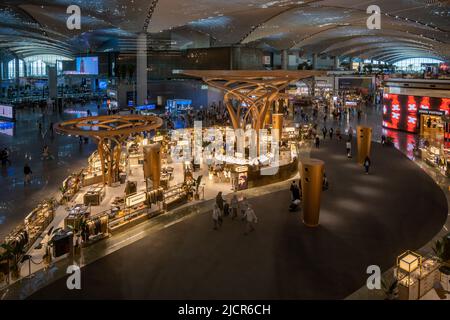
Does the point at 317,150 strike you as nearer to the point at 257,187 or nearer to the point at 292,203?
the point at 257,187

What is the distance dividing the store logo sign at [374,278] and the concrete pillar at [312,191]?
110 inches

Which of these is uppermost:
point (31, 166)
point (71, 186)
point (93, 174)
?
point (31, 166)

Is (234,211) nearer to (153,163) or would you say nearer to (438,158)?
(153,163)

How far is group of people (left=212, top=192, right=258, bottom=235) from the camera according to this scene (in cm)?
1008

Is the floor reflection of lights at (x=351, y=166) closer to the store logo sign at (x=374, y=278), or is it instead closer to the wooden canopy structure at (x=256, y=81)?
the wooden canopy structure at (x=256, y=81)

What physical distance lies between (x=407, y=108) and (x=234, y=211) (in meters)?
22.8

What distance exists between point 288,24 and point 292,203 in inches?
1285

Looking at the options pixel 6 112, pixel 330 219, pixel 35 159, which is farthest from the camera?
pixel 6 112

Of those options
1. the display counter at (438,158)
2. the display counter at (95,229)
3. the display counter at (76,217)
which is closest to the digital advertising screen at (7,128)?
the display counter at (76,217)

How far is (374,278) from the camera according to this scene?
7.34 m

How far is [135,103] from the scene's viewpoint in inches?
1692

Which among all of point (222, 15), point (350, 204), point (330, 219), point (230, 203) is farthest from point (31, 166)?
point (222, 15)
